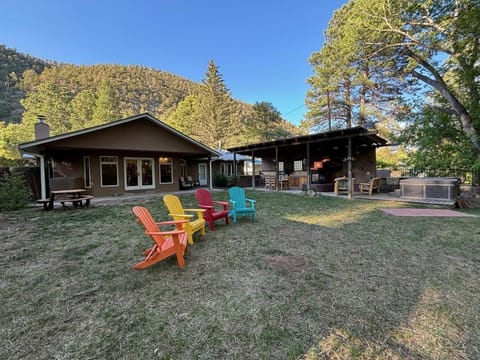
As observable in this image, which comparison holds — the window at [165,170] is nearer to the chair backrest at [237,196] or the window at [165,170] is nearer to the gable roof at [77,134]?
the gable roof at [77,134]

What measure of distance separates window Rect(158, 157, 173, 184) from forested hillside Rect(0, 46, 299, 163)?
52.5 feet

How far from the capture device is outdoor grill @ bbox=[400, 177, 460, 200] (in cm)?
772

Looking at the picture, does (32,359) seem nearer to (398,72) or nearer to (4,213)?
(4,213)

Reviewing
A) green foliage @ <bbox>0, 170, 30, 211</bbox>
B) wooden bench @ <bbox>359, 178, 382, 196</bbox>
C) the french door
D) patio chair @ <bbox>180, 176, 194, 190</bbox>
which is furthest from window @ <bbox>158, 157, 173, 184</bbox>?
wooden bench @ <bbox>359, 178, 382, 196</bbox>

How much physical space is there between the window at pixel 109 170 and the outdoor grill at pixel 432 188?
12433mm

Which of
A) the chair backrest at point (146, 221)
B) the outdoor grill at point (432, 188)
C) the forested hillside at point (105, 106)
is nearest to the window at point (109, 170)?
the chair backrest at point (146, 221)

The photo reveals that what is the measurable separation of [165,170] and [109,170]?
2.78m

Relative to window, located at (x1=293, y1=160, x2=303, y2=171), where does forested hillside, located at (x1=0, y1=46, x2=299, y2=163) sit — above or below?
above

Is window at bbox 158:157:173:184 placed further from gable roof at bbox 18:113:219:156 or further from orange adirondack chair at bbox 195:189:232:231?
orange adirondack chair at bbox 195:189:232:231

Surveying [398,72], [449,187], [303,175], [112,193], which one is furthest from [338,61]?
[112,193]

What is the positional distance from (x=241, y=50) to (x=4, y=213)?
24.8 metres

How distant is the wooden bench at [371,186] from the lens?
1073 cm

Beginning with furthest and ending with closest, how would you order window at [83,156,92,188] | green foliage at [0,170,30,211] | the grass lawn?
1. window at [83,156,92,188]
2. green foliage at [0,170,30,211]
3. the grass lawn

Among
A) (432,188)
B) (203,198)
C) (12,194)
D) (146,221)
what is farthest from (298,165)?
(12,194)
